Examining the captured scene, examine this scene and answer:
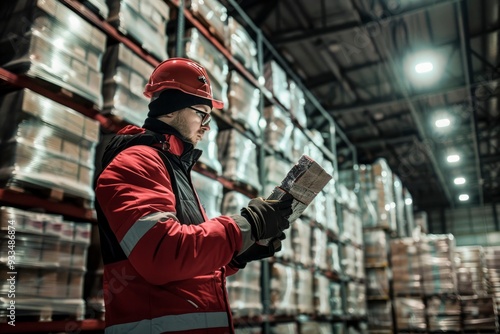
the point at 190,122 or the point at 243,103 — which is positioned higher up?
the point at 243,103

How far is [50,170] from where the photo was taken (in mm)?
2771

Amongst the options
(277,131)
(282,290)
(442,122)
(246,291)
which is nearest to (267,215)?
(246,291)

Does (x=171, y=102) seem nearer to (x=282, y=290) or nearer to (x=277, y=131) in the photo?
(x=282, y=290)

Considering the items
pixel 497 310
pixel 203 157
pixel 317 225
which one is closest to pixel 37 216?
pixel 203 157

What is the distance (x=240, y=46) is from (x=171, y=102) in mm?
3552

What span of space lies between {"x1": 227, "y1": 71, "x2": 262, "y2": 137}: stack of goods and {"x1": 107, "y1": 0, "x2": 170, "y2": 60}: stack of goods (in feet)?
3.99

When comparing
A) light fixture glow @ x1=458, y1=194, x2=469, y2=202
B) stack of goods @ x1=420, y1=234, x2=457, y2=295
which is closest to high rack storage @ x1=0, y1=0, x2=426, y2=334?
stack of goods @ x1=420, y1=234, x2=457, y2=295

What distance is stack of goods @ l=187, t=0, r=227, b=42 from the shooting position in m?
4.66

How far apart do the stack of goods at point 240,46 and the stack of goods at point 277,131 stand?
0.62 meters

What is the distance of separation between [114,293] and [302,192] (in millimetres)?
878

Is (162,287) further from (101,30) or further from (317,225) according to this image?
(317,225)

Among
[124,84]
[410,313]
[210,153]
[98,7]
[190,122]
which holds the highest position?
[98,7]

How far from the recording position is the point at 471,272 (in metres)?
9.13

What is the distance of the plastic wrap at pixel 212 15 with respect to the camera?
4.67 meters
